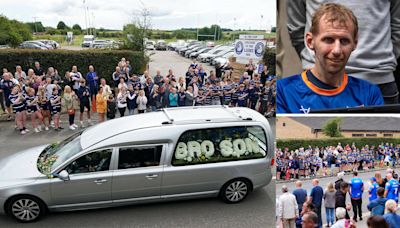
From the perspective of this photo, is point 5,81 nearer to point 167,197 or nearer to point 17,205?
point 17,205

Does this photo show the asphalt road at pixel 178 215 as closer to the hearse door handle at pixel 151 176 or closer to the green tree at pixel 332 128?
the hearse door handle at pixel 151 176

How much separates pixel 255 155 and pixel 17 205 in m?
3.76

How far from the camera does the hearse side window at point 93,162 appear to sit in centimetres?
616

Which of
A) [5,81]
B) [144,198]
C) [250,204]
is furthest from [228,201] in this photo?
[5,81]

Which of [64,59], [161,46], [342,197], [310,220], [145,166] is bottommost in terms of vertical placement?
[145,166]

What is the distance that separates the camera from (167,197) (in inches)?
256

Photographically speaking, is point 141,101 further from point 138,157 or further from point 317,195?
point 317,195

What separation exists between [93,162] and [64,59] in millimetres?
12485

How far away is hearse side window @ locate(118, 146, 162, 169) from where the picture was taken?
20.4ft

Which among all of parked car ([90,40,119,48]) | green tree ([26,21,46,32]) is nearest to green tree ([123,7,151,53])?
parked car ([90,40,119,48])

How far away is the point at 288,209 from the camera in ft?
7.20

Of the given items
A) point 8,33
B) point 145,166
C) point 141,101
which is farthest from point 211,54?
point 145,166

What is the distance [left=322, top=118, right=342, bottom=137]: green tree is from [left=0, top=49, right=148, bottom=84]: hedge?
16.8 meters

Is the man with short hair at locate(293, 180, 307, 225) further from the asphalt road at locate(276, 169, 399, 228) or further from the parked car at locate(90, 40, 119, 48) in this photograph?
the parked car at locate(90, 40, 119, 48)
